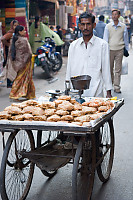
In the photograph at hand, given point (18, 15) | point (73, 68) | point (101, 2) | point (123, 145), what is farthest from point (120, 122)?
point (101, 2)

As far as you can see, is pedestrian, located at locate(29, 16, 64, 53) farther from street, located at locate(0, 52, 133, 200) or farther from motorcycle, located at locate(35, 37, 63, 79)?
Answer: street, located at locate(0, 52, 133, 200)

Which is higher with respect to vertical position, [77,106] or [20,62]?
[77,106]

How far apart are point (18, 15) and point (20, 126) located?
10380 millimetres

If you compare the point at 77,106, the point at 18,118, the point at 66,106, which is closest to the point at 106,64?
the point at 77,106

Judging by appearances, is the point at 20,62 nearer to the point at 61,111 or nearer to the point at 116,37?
the point at 116,37

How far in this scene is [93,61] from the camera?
4512mm

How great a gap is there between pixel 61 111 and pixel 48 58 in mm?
8822

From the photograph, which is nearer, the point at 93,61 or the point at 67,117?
the point at 67,117

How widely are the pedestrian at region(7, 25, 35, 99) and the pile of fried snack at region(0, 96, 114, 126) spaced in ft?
16.4

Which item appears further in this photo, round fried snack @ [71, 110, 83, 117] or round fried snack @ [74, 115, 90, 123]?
round fried snack @ [71, 110, 83, 117]

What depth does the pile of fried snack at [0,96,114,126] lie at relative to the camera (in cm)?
321

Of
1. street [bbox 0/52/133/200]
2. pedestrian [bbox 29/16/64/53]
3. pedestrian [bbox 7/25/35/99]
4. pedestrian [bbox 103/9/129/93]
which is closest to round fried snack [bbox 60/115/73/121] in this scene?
street [bbox 0/52/133/200]

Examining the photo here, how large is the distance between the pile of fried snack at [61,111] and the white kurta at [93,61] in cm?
78

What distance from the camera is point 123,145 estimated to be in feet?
17.8
